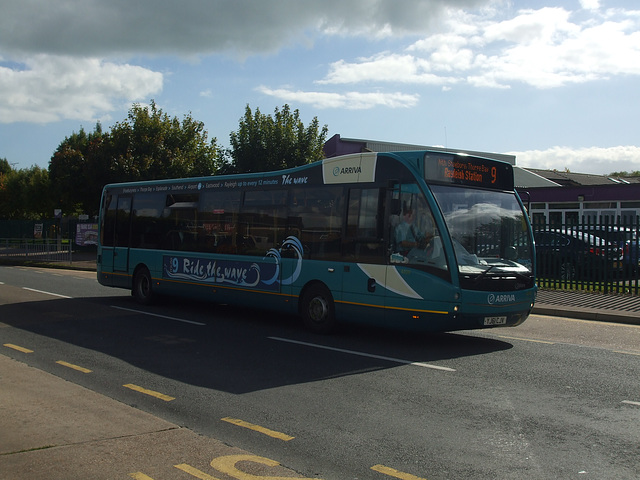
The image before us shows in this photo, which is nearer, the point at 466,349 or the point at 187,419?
the point at 187,419

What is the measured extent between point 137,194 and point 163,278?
2622mm

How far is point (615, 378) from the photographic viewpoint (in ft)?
25.9

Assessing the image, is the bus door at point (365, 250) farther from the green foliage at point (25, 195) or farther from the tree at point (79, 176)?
the green foliage at point (25, 195)

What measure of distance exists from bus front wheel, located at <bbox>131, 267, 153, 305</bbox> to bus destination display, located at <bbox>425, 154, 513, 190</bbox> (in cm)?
829

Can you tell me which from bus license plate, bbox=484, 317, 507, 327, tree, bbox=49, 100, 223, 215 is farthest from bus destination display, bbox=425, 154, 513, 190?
tree, bbox=49, 100, 223, 215

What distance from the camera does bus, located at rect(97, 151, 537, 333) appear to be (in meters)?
9.53

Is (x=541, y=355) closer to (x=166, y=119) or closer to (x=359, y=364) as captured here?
(x=359, y=364)

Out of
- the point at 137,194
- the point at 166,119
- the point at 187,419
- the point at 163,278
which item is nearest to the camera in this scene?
the point at 187,419

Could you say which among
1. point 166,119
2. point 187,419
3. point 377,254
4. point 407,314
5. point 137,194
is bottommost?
point 187,419

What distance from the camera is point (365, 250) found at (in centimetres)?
1039

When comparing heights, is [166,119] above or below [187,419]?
above

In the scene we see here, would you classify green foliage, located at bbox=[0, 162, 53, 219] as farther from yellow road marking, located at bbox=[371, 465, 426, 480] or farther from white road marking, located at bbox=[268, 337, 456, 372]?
yellow road marking, located at bbox=[371, 465, 426, 480]

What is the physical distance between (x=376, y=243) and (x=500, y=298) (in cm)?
209

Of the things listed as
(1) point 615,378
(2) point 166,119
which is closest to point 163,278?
Answer: (1) point 615,378
